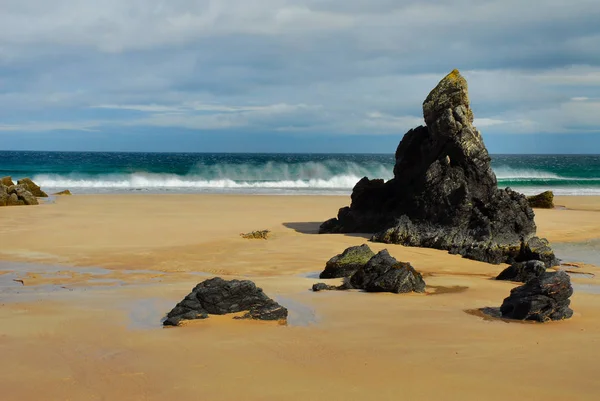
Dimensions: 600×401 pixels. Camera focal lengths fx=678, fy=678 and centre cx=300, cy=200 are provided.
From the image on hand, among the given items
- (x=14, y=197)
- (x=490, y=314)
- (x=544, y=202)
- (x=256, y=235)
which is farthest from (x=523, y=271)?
(x=14, y=197)

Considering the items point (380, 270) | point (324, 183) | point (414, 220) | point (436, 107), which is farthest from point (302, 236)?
point (324, 183)

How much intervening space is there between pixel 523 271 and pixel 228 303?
17.9 ft

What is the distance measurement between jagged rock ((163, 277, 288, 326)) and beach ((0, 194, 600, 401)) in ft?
0.58

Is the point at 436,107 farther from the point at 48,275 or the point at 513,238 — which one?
the point at 48,275

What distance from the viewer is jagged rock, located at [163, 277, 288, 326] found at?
781 cm

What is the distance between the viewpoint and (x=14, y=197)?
80.2 ft

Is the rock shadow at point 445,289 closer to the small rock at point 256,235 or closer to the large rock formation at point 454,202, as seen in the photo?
the large rock formation at point 454,202

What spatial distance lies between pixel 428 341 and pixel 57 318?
4202mm

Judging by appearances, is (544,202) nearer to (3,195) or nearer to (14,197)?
(14,197)

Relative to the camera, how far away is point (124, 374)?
5.86 metres

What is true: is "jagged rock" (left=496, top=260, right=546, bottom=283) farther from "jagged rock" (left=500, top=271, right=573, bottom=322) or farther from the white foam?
the white foam

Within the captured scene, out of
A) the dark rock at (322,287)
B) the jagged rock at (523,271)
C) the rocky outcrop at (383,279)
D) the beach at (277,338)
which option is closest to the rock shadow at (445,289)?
the beach at (277,338)

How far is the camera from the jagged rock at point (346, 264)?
36.5 ft

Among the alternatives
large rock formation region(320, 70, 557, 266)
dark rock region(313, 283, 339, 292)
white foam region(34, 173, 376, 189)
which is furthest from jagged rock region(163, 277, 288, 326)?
white foam region(34, 173, 376, 189)
